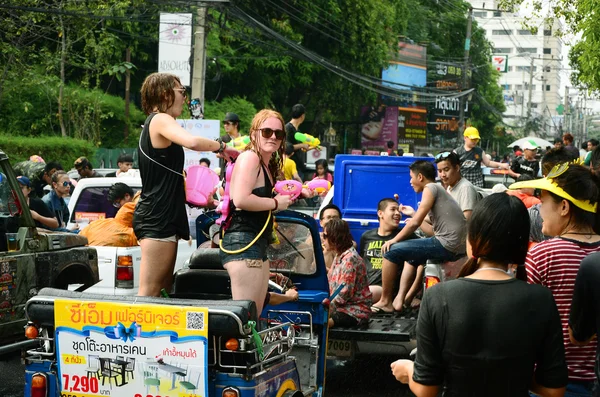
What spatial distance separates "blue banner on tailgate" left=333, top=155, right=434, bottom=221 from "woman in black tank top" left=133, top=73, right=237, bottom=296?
18.0 ft

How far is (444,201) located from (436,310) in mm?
5657

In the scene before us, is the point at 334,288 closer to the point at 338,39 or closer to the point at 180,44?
the point at 180,44

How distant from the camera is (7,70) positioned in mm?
24203

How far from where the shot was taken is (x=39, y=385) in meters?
5.18

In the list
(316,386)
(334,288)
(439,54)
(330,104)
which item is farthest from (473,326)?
(439,54)

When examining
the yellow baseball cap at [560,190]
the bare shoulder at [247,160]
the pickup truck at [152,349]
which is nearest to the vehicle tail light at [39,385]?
the pickup truck at [152,349]

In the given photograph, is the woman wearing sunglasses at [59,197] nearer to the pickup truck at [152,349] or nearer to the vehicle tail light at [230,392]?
the pickup truck at [152,349]

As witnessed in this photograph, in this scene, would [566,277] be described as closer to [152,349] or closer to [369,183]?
[152,349]

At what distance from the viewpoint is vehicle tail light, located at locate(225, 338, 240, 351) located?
194 inches

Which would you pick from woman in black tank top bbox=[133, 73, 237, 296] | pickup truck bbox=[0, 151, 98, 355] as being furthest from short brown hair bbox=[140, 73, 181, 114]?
pickup truck bbox=[0, 151, 98, 355]

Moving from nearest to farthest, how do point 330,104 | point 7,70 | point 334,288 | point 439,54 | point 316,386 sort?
1. point 316,386
2. point 334,288
3. point 7,70
4. point 330,104
5. point 439,54

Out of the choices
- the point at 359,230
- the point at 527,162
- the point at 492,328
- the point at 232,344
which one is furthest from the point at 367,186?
the point at 492,328

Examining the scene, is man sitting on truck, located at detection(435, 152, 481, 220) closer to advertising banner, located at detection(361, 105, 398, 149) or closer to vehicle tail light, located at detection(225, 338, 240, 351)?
vehicle tail light, located at detection(225, 338, 240, 351)

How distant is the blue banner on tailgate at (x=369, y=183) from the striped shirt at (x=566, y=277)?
6.94m
